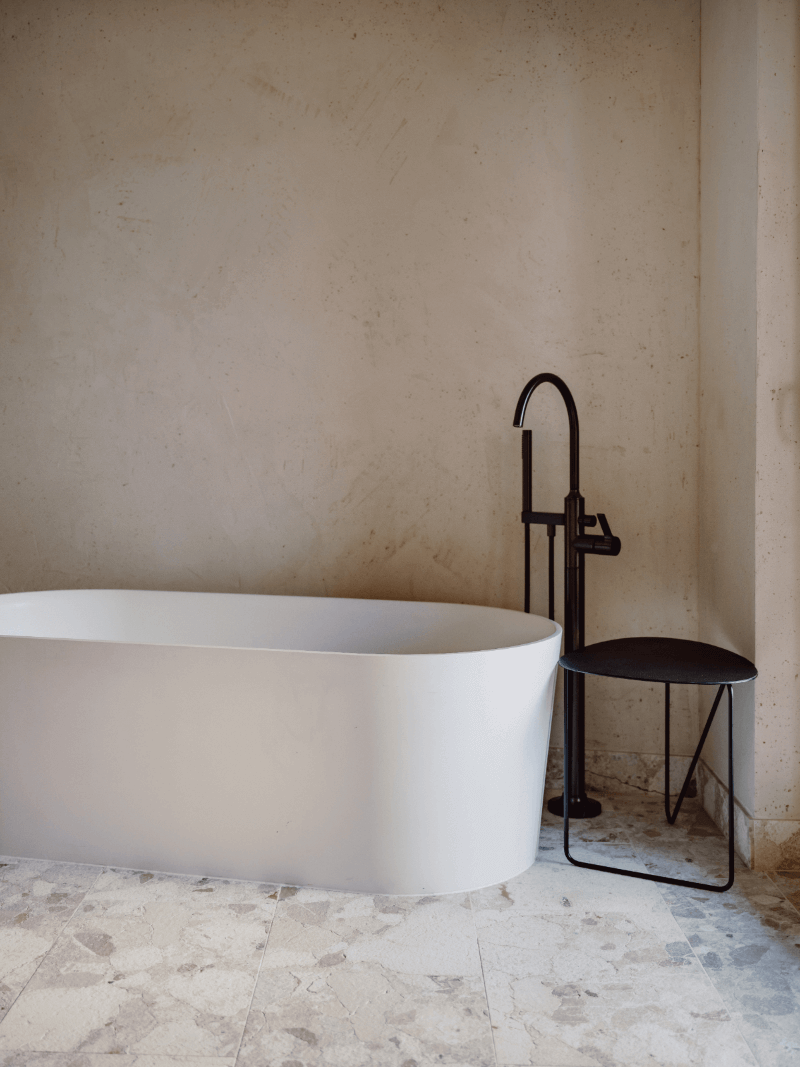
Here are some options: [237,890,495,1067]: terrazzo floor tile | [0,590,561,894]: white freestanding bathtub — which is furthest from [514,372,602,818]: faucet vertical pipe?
[237,890,495,1067]: terrazzo floor tile

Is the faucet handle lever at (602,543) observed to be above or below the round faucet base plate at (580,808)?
above

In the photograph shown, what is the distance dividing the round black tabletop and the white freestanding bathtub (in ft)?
0.35

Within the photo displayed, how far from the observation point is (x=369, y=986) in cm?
153

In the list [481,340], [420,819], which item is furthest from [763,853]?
[481,340]

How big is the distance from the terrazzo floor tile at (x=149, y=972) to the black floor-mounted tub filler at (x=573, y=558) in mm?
946

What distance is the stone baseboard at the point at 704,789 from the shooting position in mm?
2008

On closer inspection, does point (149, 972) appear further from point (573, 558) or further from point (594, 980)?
point (573, 558)

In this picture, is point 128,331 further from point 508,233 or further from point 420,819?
point 420,819

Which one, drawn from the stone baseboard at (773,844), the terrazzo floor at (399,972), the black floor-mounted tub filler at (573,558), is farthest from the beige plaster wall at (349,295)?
the terrazzo floor at (399,972)

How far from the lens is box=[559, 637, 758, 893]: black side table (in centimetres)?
184

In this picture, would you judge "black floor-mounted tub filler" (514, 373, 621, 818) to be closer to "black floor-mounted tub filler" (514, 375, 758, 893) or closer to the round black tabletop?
"black floor-mounted tub filler" (514, 375, 758, 893)

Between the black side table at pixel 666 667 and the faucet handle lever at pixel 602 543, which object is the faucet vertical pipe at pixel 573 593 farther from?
the black side table at pixel 666 667

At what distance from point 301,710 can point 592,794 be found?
3.84 feet

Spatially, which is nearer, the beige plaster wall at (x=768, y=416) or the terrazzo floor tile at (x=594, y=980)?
the terrazzo floor tile at (x=594, y=980)
